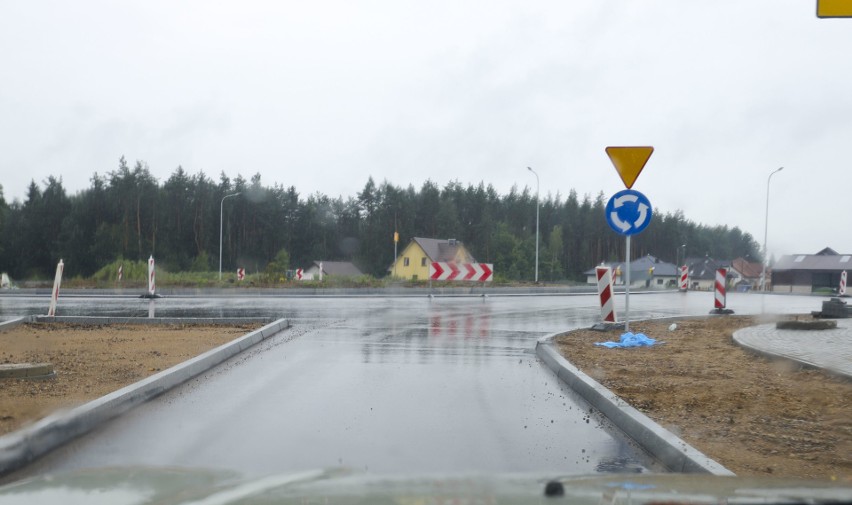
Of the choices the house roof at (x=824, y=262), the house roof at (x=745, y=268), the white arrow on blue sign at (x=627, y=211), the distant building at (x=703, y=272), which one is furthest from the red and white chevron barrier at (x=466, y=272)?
the distant building at (x=703, y=272)

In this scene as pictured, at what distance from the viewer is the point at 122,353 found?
988 cm

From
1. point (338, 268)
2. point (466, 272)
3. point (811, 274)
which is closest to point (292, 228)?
point (338, 268)

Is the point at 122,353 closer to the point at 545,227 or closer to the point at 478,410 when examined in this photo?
the point at 478,410

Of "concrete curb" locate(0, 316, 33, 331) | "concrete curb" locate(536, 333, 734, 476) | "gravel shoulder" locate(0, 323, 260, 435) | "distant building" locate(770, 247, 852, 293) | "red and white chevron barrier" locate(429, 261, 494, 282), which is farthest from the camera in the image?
"distant building" locate(770, 247, 852, 293)

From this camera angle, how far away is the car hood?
290 cm

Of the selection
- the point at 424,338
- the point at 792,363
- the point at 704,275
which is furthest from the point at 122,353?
the point at 704,275

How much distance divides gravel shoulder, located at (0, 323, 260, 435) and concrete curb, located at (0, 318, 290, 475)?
0.25m

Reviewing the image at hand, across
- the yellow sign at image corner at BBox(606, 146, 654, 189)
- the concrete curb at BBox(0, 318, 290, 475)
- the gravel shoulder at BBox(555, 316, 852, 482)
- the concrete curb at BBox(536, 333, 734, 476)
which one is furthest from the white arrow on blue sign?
the concrete curb at BBox(0, 318, 290, 475)

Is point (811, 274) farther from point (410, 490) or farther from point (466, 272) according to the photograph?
Answer: point (410, 490)

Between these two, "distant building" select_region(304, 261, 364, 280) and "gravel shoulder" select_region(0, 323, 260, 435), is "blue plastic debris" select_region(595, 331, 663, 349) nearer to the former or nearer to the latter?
"gravel shoulder" select_region(0, 323, 260, 435)

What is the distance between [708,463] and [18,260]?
318ft

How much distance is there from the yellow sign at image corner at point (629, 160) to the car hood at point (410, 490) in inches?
352

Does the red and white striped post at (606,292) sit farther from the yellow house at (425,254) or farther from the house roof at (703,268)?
the house roof at (703,268)

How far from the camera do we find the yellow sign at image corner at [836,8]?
7.01 meters
